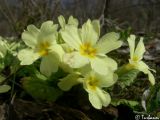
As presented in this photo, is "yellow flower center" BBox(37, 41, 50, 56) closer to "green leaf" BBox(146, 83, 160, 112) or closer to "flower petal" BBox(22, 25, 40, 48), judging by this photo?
"flower petal" BBox(22, 25, 40, 48)

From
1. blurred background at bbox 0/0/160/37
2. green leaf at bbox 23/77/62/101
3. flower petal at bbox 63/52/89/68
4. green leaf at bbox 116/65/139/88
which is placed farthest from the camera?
blurred background at bbox 0/0/160/37

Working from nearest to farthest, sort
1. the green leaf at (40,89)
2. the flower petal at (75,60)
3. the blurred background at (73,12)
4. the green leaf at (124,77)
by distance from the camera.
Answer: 1. the flower petal at (75,60)
2. the green leaf at (40,89)
3. the green leaf at (124,77)
4. the blurred background at (73,12)

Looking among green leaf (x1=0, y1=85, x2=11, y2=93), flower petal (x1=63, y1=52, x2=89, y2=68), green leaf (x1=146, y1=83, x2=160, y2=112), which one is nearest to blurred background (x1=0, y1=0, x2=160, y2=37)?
green leaf (x1=146, y1=83, x2=160, y2=112)

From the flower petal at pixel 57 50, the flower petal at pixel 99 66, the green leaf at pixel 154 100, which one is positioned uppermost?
the flower petal at pixel 57 50

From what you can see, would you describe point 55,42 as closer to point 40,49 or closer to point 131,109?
point 40,49

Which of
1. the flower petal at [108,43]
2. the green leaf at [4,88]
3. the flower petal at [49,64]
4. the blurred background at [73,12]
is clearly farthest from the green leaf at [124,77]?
the blurred background at [73,12]

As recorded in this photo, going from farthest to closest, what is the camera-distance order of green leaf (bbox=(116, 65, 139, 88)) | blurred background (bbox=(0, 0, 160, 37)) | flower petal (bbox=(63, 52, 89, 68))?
blurred background (bbox=(0, 0, 160, 37))
green leaf (bbox=(116, 65, 139, 88))
flower petal (bbox=(63, 52, 89, 68))

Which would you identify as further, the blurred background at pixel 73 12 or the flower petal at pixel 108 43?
the blurred background at pixel 73 12

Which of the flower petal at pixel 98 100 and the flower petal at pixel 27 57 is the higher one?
the flower petal at pixel 27 57

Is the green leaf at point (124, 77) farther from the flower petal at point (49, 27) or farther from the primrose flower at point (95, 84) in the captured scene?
the flower petal at point (49, 27)
